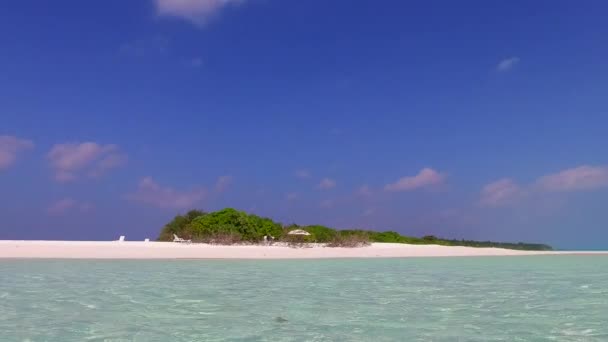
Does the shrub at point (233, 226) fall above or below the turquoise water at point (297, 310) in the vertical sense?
above

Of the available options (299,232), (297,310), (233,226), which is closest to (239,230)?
(233,226)

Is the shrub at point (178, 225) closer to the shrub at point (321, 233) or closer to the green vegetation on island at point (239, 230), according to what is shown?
the green vegetation on island at point (239, 230)

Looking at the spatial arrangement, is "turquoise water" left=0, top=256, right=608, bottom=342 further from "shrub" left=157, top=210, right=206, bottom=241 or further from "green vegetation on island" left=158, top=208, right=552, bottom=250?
"shrub" left=157, top=210, right=206, bottom=241

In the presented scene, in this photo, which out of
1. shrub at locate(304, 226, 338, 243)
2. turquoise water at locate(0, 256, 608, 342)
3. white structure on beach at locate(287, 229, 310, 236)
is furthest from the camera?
white structure on beach at locate(287, 229, 310, 236)

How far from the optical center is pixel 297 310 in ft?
26.2

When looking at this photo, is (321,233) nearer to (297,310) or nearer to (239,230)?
(239,230)

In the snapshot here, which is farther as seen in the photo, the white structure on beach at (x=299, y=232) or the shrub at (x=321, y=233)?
the white structure on beach at (x=299, y=232)

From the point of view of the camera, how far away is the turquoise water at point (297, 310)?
611 centimetres

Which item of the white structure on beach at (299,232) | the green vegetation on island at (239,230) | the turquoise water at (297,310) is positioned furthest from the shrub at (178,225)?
the turquoise water at (297,310)

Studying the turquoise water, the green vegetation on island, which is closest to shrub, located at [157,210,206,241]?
the green vegetation on island

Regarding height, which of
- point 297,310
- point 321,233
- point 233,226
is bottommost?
point 297,310

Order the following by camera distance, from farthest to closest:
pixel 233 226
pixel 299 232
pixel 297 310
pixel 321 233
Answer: pixel 321 233 → pixel 299 232 → pixel 233 226 → pixel 297 310

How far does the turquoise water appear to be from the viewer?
6.11 m

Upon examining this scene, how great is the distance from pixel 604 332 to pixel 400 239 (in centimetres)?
4452
